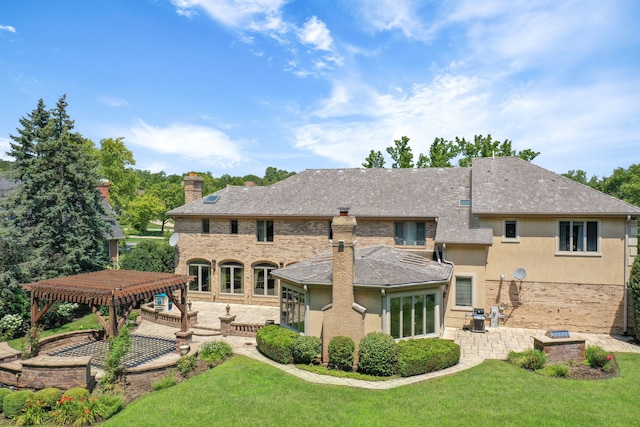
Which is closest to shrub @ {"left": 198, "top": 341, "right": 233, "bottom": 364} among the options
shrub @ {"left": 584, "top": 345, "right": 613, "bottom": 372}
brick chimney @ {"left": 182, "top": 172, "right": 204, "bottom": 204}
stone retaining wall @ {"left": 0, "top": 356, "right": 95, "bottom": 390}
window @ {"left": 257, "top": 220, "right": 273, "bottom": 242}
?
stone retaining wall @ {"left": 0, "top": 356, "right": 95, "bottom": 390}

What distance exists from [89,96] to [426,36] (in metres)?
18.3

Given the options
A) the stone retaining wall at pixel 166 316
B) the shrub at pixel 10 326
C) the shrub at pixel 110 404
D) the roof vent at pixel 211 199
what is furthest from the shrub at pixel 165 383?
the roof vent at pixel 211 199

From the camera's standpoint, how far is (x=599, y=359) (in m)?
13.5

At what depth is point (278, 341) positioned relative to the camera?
1475 centimetres

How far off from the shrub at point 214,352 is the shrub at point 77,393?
4277mm

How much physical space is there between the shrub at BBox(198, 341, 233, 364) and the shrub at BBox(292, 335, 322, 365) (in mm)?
2899

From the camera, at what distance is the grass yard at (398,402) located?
10.1 meters

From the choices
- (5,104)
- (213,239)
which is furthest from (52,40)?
(213,239)

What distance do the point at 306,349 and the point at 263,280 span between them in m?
11.3

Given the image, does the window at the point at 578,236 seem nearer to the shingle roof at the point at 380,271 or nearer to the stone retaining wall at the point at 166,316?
the shingle roof at the point at 380,271

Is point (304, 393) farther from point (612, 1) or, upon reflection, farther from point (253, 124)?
point (253, 124)

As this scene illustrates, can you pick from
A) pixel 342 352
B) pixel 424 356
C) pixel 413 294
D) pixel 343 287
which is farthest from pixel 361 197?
pixel 424 356

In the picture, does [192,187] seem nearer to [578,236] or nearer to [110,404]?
[110,404]

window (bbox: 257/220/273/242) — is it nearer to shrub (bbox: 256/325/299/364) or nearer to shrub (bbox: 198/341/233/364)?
shrub (bbox: 256/325/299/364)
